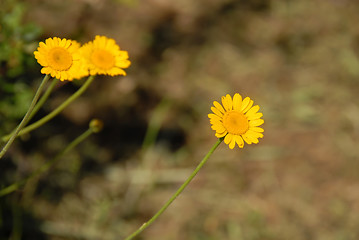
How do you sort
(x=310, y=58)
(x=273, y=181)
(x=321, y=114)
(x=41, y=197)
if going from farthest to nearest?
(x=310, y=58), (x=321, y=114), (x=273, y=181), (x=41, y=197)

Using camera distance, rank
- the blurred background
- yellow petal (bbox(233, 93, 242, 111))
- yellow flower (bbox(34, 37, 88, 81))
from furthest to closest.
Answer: the blurred background, yellow petal (bbox(233, 93, 242, 111)), yellow flower (bbox(34, 37, 88, 81))

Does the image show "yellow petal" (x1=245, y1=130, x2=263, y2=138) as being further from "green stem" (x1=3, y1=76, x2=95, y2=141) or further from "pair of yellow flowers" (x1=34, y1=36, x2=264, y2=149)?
"green stem" (x1=3, y1=76, x2=95, y2=141)

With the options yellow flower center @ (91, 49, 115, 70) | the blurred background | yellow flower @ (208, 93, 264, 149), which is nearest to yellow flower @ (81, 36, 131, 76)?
yellow flower center @ (91, 49, 115, 70)

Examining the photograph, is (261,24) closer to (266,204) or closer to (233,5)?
(233,5)

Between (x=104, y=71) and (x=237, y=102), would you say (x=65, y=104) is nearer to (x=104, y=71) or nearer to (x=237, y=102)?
(x=104, y=71)

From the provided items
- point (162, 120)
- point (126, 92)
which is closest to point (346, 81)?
point (162, 120)

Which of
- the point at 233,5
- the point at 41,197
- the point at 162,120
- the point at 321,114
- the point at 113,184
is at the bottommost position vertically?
the point at 41,197

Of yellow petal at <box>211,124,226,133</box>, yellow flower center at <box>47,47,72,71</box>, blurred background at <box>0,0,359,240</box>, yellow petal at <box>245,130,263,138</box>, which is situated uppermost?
blurred background at <box>0,0,359,240</box>

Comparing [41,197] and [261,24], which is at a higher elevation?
[261,24]
